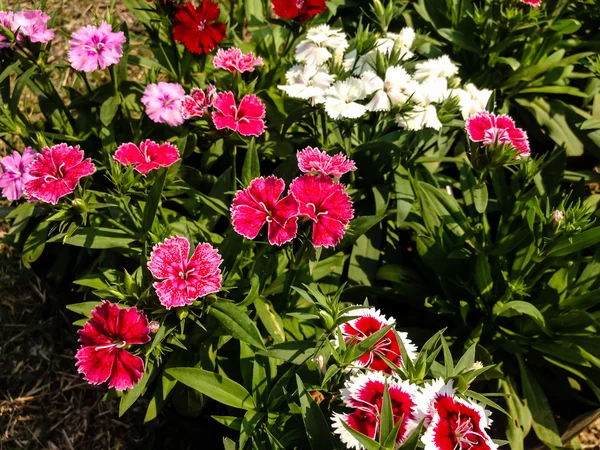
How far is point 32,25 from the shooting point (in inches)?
84.0

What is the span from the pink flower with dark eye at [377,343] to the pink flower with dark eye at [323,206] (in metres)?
0.24

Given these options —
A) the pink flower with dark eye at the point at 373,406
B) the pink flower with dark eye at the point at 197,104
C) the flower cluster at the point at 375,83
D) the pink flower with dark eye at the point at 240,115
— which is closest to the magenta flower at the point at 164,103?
the pink flower with dark eye at the point at 197,104

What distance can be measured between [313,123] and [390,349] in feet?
4.02

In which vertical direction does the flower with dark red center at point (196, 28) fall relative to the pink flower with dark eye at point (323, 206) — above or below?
above

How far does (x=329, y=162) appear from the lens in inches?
Result: 67.9

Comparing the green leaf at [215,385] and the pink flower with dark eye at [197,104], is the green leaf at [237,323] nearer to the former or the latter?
the green leaf at [215,385]

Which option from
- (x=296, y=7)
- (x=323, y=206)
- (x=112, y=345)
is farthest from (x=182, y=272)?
(x=296, y=7)

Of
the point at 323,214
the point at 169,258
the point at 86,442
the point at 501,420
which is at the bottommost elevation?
the point at 86,442

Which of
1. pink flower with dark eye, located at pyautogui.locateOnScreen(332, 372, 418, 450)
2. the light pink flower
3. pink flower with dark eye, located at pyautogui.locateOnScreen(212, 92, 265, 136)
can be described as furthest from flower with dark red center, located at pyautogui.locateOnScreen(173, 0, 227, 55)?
pink flower with dark eye, located at pyautogui.locateOnScreen(332, 372, 418, 450)

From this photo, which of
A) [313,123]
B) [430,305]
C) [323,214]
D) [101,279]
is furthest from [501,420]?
[101,279]

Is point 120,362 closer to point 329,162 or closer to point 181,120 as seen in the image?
point 329,162

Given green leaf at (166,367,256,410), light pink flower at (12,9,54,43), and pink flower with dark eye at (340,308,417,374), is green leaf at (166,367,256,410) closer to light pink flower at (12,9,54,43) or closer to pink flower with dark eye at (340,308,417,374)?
pink flower with dark eye at (340,308,417,374)

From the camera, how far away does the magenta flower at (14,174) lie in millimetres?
1978

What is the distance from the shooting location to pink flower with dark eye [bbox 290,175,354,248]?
1596mm
